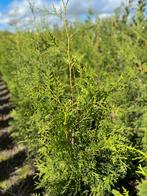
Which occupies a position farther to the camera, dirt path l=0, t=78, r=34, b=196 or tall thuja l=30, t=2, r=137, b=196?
dirt path l=0, t=78, r=34, b=196

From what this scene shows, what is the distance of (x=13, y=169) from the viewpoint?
12.8 metres

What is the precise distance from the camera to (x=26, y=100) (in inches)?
440

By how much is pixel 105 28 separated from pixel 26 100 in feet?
52.7

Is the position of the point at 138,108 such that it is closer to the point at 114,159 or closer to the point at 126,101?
the point at 126,101

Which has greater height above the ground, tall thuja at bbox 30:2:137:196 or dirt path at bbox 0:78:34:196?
tall thuja at bbox 30:2:137:196

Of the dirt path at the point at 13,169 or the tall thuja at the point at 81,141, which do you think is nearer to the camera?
the tall thuja at the point at 81,141

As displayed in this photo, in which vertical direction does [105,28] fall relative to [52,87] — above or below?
above

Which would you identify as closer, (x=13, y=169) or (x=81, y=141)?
(x=81, y=141)

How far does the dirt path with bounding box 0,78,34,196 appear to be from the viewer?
1082 centimetres

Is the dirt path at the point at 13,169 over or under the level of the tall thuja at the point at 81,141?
under

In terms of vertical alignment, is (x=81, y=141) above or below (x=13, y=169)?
above

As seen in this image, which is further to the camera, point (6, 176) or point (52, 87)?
point (6, 176)

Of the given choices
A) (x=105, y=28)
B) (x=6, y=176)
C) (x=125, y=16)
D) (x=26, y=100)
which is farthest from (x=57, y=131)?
(x=105, y=28)

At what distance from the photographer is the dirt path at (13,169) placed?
10.8 m
